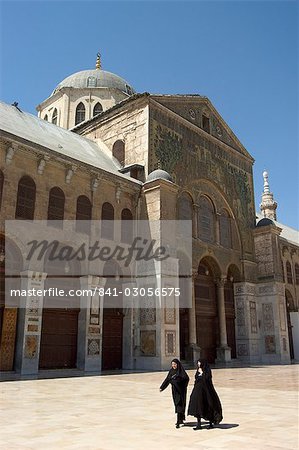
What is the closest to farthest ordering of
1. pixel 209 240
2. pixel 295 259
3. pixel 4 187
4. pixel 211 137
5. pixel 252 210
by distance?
pixel 4 187 → pixel 209 240 → pixel 211 137 → pixel 252 210 → pixel 295 259

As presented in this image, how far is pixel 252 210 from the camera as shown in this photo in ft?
85.3

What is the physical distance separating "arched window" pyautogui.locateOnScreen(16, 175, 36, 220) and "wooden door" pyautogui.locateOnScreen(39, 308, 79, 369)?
11.5ft

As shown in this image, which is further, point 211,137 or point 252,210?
point 252,210

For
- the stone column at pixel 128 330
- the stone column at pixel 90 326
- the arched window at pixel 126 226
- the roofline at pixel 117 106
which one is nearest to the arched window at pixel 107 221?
the arched window at pixel 126 226

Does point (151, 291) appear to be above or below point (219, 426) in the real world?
above

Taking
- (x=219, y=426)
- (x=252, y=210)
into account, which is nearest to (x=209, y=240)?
(x=252, y=210)

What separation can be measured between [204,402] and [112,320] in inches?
454

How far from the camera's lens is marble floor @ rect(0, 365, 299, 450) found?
4746 mm

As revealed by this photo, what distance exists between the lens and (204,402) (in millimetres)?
5832

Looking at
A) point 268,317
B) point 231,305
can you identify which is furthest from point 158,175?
point 268,317

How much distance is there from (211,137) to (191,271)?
8365mm

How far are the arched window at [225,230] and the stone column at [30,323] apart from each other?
11.8 meters

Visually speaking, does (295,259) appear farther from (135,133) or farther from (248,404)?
(248,404)

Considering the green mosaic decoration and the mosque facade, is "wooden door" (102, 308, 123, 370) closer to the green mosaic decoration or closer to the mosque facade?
the mosque facade
